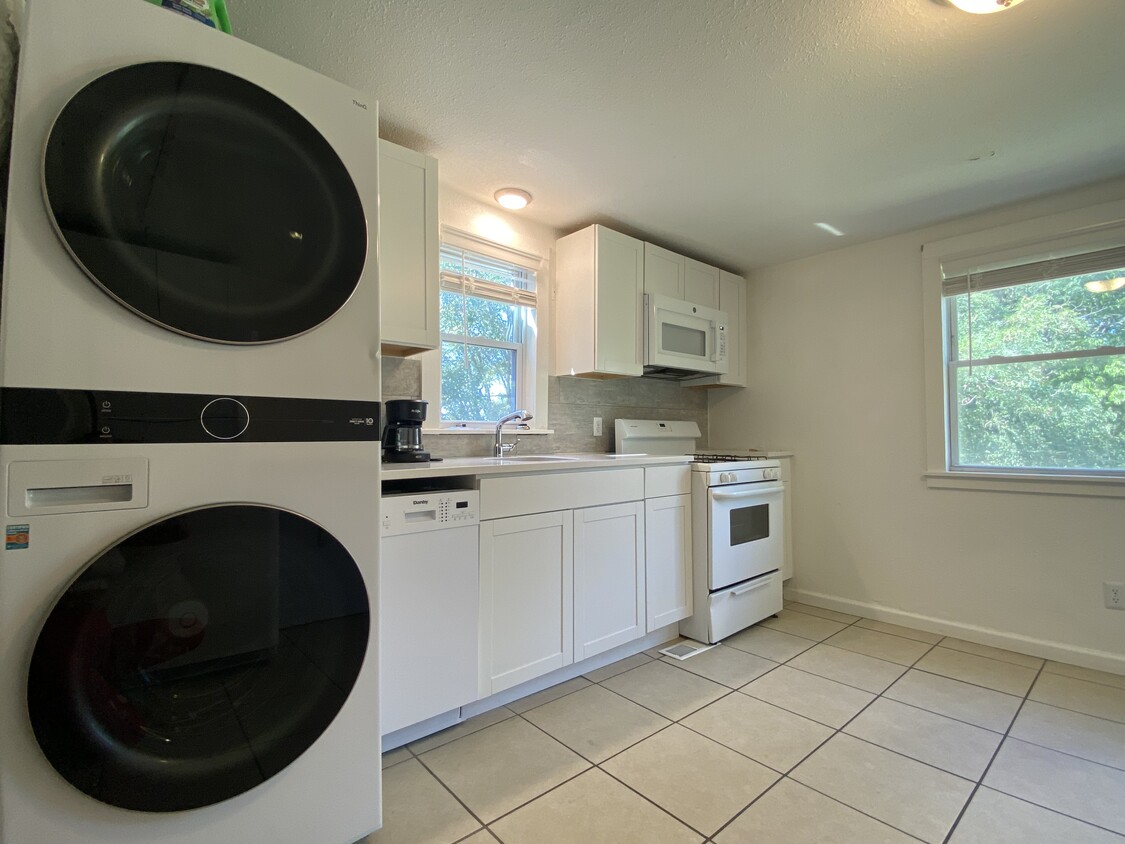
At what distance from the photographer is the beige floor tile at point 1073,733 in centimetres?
173

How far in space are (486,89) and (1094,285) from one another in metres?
2.98

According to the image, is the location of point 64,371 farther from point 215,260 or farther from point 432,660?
point 432,660

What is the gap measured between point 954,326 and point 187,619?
11.8 ft

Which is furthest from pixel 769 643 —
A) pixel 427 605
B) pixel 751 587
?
pixel 427 605

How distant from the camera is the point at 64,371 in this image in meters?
0.91

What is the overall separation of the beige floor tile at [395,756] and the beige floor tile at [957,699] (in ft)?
6.24

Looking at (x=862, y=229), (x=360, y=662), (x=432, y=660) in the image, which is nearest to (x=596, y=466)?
(x=432, y=660)

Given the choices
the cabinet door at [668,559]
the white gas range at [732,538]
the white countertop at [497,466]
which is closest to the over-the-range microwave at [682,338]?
the white gas range at [732,538]

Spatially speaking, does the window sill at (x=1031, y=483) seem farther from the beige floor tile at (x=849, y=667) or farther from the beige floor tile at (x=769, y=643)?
the beige floor tile at (x=769, y=643)

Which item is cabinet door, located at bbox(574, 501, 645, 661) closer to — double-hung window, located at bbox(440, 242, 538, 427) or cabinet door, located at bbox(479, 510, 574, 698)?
cabinet door, located at bbox(479, 510, 574, 698)

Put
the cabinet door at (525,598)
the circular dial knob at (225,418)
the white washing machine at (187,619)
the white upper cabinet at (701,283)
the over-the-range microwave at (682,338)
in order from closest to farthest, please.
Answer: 1. the white washing machine at (187,619)
2. the circular dial knob at (225,418)
3. the cabinet door at (525,598)
4. the over-the-range microwave at (682,338)
5. the white upper cabinet at (701,283)

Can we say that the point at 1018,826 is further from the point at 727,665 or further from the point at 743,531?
the point at 743,531

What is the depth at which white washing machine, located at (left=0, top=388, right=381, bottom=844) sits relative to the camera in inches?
34.5

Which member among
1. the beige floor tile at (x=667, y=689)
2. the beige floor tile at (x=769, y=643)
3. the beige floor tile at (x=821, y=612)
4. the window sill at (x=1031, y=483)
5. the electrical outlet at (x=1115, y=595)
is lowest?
the beige floor tile at (x=821, y=612)
